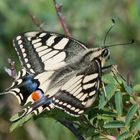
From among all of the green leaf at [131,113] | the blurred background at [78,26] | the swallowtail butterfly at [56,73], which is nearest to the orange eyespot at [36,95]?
the swallowtail butterfly at [56,73]

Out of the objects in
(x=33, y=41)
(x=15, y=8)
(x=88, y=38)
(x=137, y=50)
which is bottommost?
(x=137, y=50)

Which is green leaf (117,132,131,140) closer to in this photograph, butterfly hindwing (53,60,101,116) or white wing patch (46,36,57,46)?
butterfly hindwing (53,60,101,116)

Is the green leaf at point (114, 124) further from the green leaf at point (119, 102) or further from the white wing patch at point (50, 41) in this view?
the white wing patch at point (50, 41)

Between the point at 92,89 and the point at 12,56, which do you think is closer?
the point at 92,89

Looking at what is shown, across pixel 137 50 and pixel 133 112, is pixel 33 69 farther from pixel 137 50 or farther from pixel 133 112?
pixel 137 50

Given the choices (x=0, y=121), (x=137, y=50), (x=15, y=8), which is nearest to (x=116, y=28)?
(x=137, y=50)

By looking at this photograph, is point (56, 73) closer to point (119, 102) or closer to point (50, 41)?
point (50, 41)

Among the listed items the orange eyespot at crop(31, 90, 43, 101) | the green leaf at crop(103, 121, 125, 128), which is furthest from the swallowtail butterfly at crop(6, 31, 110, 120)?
the green leaf at crop(103, 121, 125, 128)
